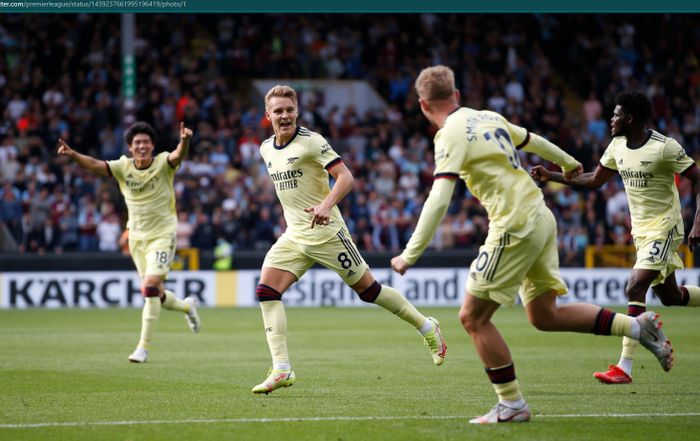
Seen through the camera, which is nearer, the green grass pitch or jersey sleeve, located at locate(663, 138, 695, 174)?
the green grass pitch


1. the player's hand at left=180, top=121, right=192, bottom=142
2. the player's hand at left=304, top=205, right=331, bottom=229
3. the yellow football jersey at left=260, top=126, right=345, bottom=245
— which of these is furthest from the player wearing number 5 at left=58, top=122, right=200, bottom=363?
the player's hand at left=304, top=205, right=331, bottom=229

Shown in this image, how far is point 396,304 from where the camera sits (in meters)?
10.3

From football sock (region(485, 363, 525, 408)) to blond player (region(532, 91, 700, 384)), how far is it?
9.30 feet

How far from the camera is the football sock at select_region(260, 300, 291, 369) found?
371 inches

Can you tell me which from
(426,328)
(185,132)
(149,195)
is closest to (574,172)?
(426,328)

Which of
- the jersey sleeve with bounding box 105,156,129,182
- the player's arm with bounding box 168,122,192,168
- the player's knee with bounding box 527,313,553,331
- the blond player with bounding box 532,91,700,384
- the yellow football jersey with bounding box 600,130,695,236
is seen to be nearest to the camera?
the player's knee with bounding box 527,313,553,331

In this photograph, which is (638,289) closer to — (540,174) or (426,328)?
(426,328)

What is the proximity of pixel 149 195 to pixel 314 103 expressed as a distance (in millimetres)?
Answer: 16923

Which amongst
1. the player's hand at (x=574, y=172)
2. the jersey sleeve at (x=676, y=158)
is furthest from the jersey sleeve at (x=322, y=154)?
the jersey sleeve at (x=676, y=158)

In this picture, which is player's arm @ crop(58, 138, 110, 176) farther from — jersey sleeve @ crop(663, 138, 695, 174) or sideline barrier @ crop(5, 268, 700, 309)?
sideline barrier @ crop(5, 268, 700, 309)

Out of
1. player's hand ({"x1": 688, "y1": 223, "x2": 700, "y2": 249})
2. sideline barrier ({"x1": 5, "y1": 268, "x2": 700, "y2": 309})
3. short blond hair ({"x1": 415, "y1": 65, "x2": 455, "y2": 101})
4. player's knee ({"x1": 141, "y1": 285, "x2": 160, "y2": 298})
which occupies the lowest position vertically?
sideline barrier ({"x1": 5, "y1": 268, "x2": 700, "y2": 309})

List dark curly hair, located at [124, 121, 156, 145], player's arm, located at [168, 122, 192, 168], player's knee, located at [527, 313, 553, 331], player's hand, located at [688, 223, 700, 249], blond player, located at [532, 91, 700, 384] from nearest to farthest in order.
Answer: player's knee, located at [527, 313, 553, 331], player's hand, located at [688, 223, 700, 249], blond player, located at [532, 91, 700, 384], player's arm, located at [168, 122, 192, 168], dark curly hair, located at [124, 121, 156, 145]

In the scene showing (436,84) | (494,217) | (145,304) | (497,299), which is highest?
(436,84)

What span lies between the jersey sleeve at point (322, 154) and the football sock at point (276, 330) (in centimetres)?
127
